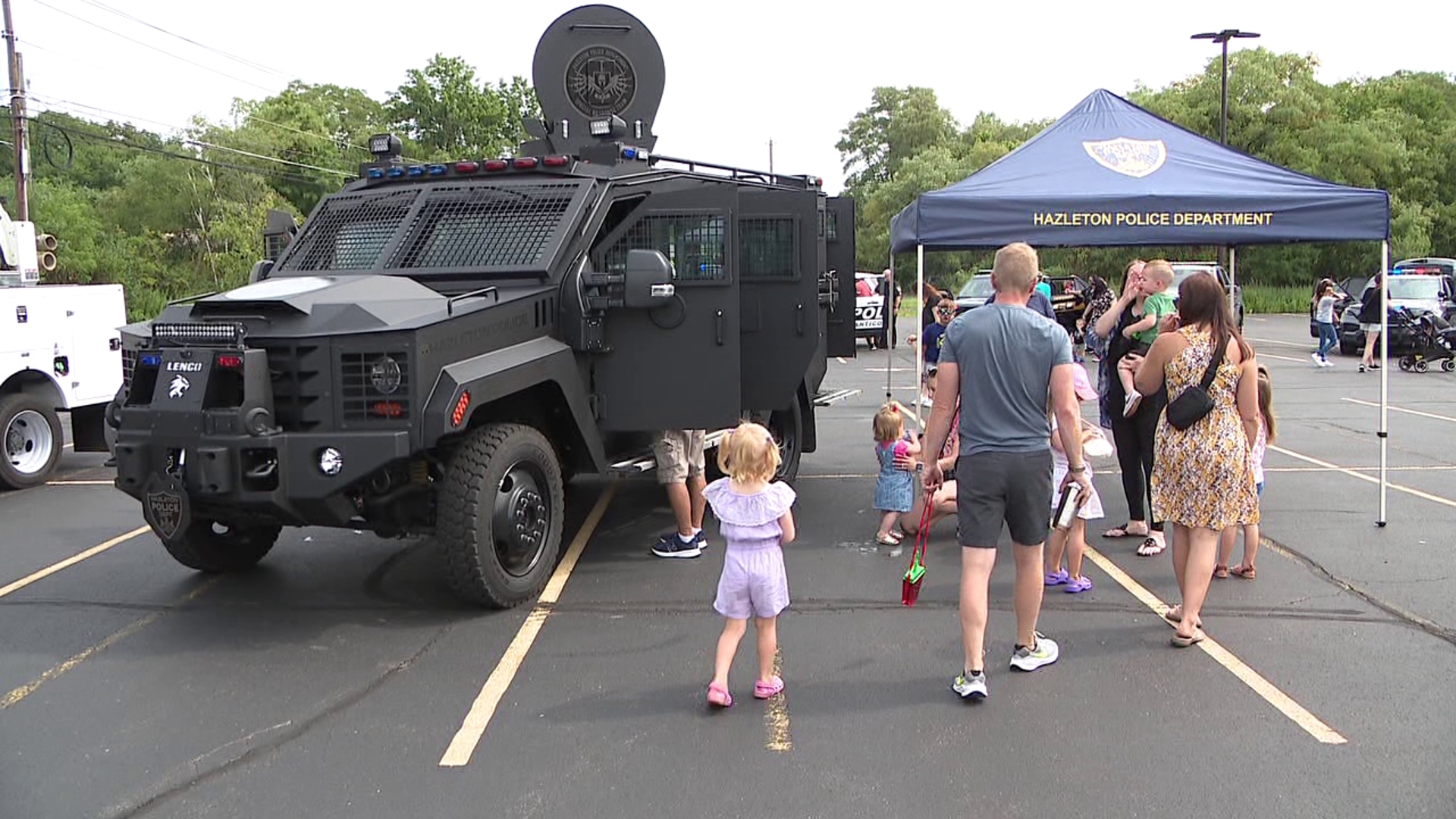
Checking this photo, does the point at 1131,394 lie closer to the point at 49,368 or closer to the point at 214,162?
the point at 49,368

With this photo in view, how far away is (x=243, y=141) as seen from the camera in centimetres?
5281

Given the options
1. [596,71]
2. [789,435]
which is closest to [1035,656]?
[789,435]

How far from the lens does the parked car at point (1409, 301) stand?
864 inches

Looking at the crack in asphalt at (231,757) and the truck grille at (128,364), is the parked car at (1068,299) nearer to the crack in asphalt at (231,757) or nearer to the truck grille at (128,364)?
the truck grille at (128,364)

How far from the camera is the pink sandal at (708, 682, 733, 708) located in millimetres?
4461

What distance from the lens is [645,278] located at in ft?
20.1

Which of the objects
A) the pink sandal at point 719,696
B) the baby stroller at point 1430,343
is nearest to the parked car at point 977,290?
the baby stroller at point 1430,343

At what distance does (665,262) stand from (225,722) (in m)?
3.11

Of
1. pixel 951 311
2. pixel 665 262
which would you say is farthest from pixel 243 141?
pixel 665 262

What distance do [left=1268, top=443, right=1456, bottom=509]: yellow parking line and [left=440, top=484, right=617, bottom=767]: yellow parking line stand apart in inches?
223

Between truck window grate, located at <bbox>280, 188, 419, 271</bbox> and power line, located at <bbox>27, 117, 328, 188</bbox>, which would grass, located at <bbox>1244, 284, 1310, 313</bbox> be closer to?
truck window grate, located at <bbox>280, 188, 419, 271</bbox>

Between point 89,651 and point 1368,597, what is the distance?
643 centimetres

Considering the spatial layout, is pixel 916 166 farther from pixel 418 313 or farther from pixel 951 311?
pixel 418 313

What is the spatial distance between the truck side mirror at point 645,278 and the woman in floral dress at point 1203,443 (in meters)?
2.54
